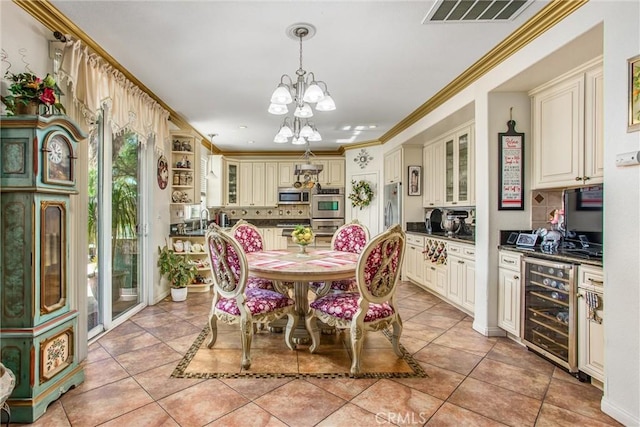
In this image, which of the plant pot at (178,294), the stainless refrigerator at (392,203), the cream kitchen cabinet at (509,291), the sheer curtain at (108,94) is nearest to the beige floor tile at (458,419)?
the cream kitchen cabinet at (509,291)

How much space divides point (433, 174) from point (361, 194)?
1.81 m

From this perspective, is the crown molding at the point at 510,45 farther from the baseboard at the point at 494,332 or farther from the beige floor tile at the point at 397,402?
the beige floor tile at the point at 397,402

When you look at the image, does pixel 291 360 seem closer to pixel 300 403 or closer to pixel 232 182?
pixel 300 403

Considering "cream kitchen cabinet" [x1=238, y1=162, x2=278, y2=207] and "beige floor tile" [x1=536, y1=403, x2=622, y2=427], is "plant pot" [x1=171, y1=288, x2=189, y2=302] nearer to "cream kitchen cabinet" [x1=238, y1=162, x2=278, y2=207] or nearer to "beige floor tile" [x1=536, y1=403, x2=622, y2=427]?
"cream kitchen cabinet" [x1=238, y1=162, x2=278, y2=207]

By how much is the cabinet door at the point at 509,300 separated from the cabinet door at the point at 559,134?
2.80ft

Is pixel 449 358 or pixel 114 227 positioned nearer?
pixel 449 358

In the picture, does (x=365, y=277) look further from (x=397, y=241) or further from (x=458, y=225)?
(x=458, y=225)

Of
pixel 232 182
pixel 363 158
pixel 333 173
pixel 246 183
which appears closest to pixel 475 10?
pixel 363 158

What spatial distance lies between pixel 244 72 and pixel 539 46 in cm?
244

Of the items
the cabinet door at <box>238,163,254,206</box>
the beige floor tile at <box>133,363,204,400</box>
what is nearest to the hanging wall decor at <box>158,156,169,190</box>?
the beige floor tile at <box>133,363,204,400</box>

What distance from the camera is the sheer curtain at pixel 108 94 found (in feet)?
8.01

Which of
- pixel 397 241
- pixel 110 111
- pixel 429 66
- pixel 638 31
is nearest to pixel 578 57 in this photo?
pixel 638 31

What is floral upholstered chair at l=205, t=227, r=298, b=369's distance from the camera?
94.9 inches

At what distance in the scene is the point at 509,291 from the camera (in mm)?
2924
